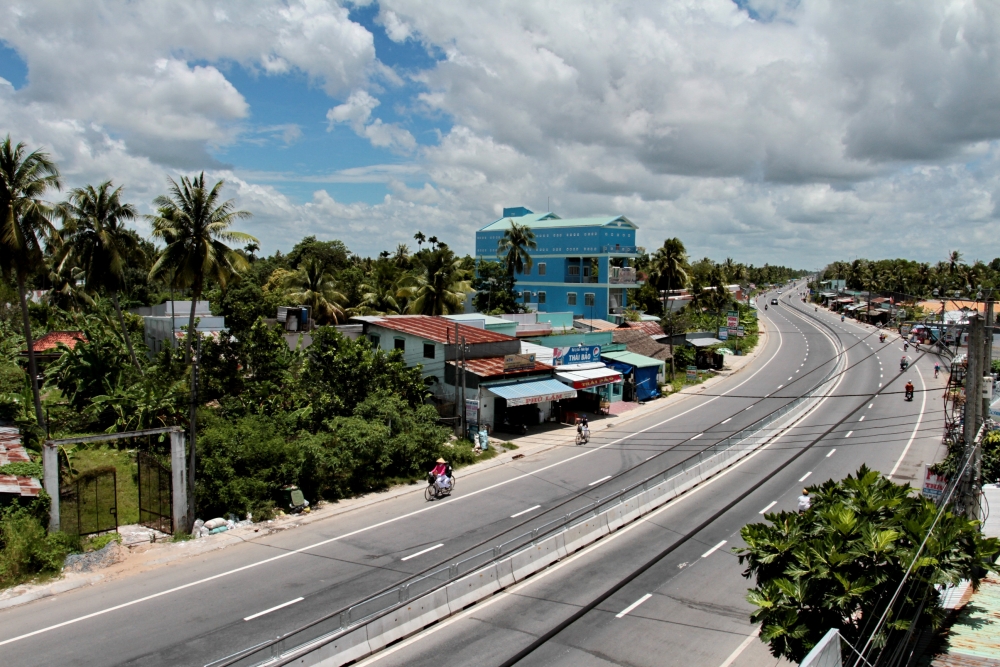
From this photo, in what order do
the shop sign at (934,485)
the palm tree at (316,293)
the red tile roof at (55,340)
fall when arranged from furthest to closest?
the palm tree at (316,293), the red tile roof at (55,340), the shop sign at (934,485)

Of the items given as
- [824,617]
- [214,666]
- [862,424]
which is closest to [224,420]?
[214,666]

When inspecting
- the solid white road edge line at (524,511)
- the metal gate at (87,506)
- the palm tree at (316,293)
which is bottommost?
the solid white road edge line at (524,511)

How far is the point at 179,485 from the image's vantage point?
20.3 metres

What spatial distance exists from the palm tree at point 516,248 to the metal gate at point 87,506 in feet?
136

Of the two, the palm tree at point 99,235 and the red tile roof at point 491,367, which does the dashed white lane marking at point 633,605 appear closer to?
the red tile roof at point 491,367

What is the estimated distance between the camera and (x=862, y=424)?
37875mm

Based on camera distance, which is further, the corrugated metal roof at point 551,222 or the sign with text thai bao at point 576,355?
the corrugated metal roof at point 551,222

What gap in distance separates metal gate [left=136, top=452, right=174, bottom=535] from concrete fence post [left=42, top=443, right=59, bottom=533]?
261cm

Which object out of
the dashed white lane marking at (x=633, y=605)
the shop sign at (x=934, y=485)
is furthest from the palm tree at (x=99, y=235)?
the shop sign at (x=934, y=485)

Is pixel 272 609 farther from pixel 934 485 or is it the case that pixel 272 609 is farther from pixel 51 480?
pixel 934 485

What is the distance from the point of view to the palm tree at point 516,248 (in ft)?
198

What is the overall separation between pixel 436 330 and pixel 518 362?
5.32 metres

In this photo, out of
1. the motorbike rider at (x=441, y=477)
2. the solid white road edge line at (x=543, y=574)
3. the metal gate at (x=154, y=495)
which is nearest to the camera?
the solid white road edge line at (x=543, y=574)

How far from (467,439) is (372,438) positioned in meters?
7.76
